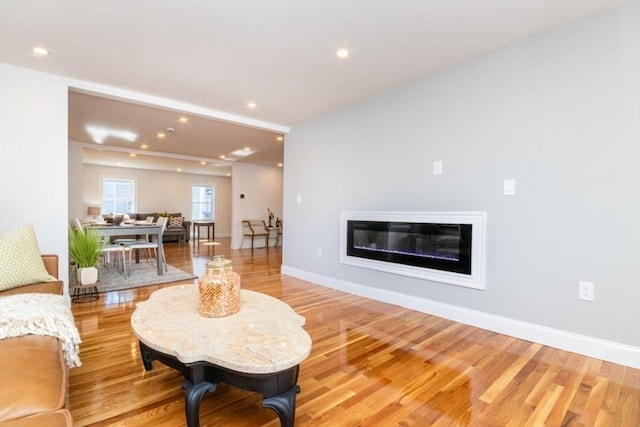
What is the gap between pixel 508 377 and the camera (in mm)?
1826

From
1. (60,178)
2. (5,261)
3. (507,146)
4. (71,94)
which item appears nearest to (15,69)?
(71,94)

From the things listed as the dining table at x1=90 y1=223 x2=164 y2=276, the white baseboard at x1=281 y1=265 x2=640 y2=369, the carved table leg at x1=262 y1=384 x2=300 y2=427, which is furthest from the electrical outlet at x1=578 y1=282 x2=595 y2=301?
the dining table at x1=90 y1=223 x2=164 y2=276

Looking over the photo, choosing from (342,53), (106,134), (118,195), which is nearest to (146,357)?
(342,53)

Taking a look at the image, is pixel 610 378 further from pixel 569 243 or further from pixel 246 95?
pixel 246 95

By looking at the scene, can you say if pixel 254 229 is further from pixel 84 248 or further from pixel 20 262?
pixel 20 262

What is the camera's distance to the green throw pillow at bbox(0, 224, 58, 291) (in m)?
1.89

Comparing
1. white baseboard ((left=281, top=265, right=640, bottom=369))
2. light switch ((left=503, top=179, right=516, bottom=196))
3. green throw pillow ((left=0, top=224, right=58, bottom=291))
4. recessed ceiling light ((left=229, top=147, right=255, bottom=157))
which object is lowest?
white baseboard ((left=281, top=265, right=640, bottom=369))

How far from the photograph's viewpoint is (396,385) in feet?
5.72

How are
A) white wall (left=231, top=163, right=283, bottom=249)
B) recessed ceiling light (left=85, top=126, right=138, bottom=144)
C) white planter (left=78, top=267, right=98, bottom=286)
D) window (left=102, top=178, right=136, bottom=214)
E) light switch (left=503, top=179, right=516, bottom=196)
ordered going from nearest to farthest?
light switch (left=503, top=179, right=516, bottom=196) < white planter (left=78, top=267, right=98, bottom=286) < recessed ceiling light (left=85, top=126, right=138, bottom=144) < white wall (left=231, top=163, right=283, bottom=249) < window (left=102, top=178, right=136, bottom=214)

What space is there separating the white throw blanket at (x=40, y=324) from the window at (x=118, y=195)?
9.16 m

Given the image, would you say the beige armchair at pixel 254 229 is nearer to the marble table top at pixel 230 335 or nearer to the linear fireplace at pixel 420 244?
the linear fireplace at pixel 420 244

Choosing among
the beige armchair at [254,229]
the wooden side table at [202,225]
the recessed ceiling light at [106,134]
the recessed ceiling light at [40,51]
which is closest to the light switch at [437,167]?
the recessed ceiling light at [40,51]

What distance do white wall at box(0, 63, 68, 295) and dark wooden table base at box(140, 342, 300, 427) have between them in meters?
2.62

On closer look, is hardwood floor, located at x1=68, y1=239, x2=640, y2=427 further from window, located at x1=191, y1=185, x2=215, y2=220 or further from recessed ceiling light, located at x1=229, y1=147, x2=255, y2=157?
window, located at x1=191, y1=185, x2=215, y2=220
